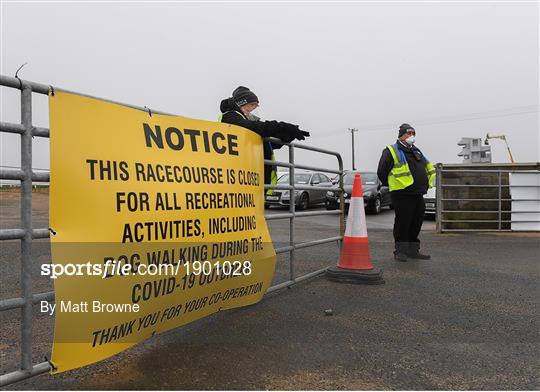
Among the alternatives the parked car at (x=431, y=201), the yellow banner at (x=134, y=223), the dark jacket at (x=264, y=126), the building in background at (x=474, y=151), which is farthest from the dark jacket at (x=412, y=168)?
the building in background at (x=474, y=151)

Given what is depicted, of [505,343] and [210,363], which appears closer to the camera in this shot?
[210,363]

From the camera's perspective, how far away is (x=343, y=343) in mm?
3027

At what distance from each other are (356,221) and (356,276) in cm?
63

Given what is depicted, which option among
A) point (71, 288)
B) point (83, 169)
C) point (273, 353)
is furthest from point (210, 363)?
point (83, 169)

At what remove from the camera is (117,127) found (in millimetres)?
2404

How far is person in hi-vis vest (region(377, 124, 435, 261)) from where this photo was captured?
6105 millimetres

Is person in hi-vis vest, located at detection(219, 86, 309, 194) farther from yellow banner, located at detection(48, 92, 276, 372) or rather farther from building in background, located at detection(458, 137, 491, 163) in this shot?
building in background, located at detection(458, 137, 491, 163)

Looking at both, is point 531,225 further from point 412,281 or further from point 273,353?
point 273,353

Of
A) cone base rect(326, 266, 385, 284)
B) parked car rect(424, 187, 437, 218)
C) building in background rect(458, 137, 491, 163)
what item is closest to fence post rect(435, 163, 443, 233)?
parked car rect(424, 187, 437, 218)

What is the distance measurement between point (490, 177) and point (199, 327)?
911 centimetres

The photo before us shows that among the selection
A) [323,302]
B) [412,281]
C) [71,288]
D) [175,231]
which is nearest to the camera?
[71,288]

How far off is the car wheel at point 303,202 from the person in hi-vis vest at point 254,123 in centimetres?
1241

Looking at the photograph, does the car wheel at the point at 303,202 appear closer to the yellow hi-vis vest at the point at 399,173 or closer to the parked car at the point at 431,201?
the parked car at the point at 431,201

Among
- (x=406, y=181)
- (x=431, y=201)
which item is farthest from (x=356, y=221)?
(x=431, y=201)
